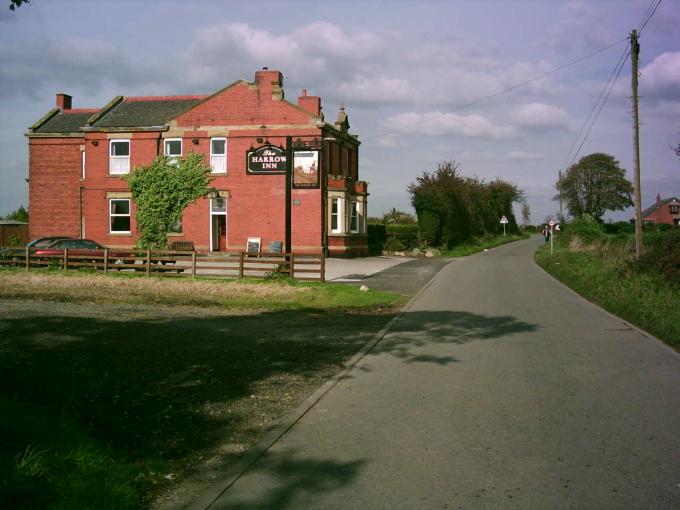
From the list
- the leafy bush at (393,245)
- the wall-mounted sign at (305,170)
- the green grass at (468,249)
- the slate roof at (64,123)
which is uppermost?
the slate roof at (64,123)

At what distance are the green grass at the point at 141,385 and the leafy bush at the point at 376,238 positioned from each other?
2745 cm

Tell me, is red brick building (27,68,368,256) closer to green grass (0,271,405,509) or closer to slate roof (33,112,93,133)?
slate roof (33,112,93,133)

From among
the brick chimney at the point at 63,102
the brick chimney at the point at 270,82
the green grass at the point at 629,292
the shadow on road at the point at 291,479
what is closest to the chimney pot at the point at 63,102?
the brick chimney at the point at 63,102

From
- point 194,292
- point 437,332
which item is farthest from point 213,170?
point 437,332

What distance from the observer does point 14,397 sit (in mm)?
6461

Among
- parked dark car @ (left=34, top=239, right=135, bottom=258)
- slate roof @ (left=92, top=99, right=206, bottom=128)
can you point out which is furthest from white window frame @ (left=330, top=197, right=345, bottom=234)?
parked dark car @ (left=34, top=239, right=135, bottom=258)

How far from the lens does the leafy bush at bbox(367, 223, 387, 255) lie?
44.6 meters

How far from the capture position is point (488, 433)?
603 centimetres

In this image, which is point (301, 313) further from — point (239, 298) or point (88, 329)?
point (88, 329)

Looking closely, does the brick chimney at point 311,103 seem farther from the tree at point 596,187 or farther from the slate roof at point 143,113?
the tree at point 596,187

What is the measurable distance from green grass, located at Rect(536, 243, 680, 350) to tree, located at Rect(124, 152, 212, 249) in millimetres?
14862

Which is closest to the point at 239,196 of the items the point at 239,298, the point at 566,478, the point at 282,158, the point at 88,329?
the point at 282,158

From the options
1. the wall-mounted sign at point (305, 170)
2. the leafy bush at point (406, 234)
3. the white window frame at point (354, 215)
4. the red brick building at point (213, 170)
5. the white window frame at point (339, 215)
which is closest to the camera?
the wall-mounted sign at point (305, 170)

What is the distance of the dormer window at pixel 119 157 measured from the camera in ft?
125
